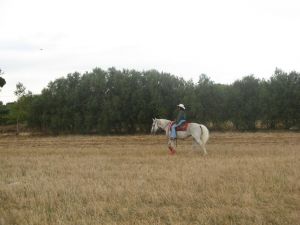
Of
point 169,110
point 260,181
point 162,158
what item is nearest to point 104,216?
point 260,181

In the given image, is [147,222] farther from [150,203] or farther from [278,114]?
[278,114]

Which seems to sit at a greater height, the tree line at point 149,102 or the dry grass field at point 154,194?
the tree line at point 149,102

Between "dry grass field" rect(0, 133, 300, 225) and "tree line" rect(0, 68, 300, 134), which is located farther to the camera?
"tree line" rect(0, 68, 300, 134)

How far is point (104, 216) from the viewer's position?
808 centimetres

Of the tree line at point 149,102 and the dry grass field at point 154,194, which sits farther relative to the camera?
the tree line at point 149,102

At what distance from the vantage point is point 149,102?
45.8 meters

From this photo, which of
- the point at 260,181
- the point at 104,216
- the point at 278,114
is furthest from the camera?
the point at 278,114

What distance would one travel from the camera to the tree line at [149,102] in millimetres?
44031

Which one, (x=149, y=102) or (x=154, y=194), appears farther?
(x=149, y=102)

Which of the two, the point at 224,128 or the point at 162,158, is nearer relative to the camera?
the point at 162,158

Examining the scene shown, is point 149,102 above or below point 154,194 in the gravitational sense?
above

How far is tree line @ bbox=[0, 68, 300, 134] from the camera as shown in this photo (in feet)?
144

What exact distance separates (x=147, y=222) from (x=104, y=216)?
101cm

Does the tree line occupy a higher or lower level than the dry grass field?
higher
